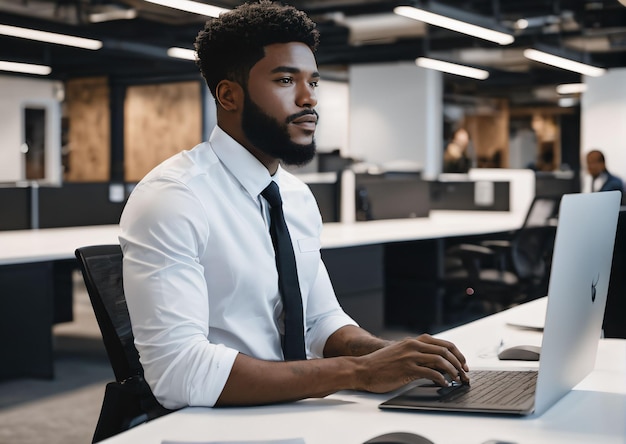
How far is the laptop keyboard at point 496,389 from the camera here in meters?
1.33

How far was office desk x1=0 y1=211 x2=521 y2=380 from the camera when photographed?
4.21 metres

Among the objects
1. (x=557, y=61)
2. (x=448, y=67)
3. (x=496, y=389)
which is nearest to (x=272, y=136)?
(x=496, y=389)

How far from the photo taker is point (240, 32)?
161cm

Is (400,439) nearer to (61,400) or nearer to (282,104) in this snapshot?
(282,104)

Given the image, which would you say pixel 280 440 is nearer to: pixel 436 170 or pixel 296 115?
pixel 296 115

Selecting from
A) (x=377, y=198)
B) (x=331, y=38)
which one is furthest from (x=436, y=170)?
(x=377, y=198)

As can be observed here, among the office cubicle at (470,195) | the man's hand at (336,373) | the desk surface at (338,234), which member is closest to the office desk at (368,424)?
the man's hand at (336,373)

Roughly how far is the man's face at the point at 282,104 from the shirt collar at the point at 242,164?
4 cm

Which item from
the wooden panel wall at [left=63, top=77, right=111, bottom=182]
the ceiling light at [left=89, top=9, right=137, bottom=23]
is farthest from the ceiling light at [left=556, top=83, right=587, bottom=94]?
the wooden panel wall at [left=63, top=77, right=111, bottom=182]

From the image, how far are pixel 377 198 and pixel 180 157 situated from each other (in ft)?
16.3

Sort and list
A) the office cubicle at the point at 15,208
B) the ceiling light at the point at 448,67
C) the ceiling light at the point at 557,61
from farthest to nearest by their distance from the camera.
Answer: the ceiling light at the point at 448,67 < the ceiling light at the point at 557,61 < the office cubicle at the point at 15,208

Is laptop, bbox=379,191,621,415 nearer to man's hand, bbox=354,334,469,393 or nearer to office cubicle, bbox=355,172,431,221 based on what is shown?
man's hand, bbox=354,334,469,393

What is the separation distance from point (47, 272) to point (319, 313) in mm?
2897

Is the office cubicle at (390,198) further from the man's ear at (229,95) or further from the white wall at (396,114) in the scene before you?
the white wall at (396,114)
